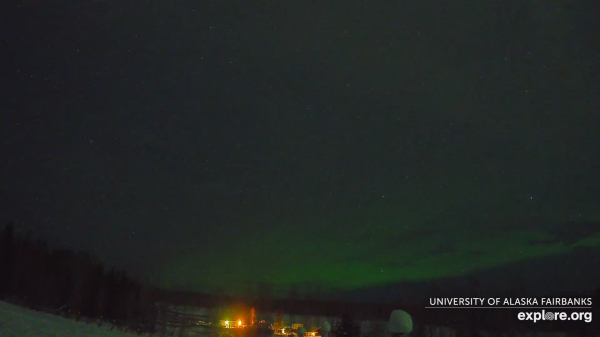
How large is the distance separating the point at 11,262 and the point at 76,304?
47.3 ft

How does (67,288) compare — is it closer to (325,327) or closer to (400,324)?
(325,327)

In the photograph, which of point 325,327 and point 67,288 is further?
point 67,288

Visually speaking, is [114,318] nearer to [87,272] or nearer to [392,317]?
[87,272]

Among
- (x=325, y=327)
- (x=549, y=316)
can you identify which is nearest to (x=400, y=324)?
(x=325, y=327)

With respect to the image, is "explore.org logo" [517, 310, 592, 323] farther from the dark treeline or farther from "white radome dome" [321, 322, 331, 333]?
the dark treeline

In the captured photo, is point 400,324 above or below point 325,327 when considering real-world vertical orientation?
above

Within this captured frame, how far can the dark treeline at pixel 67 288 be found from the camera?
207 feet

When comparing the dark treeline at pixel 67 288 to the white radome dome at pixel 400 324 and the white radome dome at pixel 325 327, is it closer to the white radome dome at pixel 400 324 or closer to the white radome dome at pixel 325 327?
the white radome dome at pixel 325 327

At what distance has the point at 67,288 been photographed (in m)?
69.0

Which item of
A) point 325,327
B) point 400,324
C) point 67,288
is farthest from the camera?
point 67,288

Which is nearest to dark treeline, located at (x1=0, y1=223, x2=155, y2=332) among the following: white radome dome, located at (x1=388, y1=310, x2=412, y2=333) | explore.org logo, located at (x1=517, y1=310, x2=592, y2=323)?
explore.org logo, located at (x1=517, y1=310, x2=592, y2=323)

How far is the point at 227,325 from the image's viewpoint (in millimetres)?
78375

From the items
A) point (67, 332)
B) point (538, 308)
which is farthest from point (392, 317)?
point (538, 308)

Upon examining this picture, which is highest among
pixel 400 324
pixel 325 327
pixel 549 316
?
pixel 400 324
